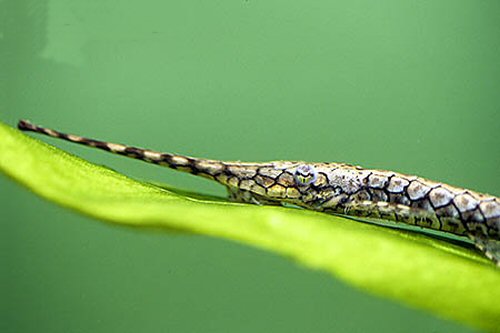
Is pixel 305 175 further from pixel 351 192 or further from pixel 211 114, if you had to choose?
pixel 211 114

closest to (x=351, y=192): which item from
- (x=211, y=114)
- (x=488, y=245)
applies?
(x=488, y=245)

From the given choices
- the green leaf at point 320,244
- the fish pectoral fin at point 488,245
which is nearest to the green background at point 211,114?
the fish pectoral fin at point 488,245

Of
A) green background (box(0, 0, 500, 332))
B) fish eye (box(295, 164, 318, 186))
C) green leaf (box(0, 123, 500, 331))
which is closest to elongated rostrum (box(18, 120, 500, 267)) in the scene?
fish eye (box(295, 164, 318, 186))

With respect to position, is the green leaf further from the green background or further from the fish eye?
the green background

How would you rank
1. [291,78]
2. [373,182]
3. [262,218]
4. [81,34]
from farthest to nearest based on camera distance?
[291,78], [81,34], [373,182], [262,218]

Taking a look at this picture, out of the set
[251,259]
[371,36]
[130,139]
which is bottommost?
[251,259]

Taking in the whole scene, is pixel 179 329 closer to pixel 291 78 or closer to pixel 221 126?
pixel 221 126

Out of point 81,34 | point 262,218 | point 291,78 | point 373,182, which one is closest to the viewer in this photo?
point 262,218

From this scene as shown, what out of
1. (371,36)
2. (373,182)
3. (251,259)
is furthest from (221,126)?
(373,182)
